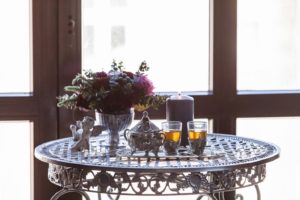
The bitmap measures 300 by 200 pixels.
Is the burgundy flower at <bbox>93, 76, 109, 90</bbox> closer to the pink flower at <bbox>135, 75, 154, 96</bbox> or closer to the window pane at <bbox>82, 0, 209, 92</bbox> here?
the pink flower at <bbox>135, 75, 154, 96</bbox>

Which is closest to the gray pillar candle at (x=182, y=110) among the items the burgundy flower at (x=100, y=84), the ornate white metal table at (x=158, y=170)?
the ornate white metal table at (x=158, y=170)

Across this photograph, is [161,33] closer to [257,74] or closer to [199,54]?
[199,54]

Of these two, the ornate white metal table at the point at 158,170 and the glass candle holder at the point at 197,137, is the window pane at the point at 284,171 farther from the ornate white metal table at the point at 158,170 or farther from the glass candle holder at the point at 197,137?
the glass candle holder at the point at 197,137

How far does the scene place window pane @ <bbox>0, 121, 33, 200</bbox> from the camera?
2.83 m

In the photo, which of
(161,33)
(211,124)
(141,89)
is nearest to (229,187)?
(141,89)

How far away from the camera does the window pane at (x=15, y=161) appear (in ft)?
9.30

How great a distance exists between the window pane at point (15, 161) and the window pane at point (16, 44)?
19 centimetres

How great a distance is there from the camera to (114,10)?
2.85 meters

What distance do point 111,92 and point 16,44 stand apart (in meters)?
0.86

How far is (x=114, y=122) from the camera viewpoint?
2244mm

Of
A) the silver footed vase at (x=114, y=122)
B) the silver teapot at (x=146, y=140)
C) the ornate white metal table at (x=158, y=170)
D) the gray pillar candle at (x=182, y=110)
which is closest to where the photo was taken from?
the ornate white metal table at (x=158, y=170)

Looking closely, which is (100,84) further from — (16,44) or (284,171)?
(284,171)

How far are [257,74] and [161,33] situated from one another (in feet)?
1.71

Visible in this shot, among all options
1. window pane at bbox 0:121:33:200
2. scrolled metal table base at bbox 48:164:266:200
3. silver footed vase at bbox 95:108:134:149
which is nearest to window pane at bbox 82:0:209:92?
window pane at bbox 0:121:33:200
